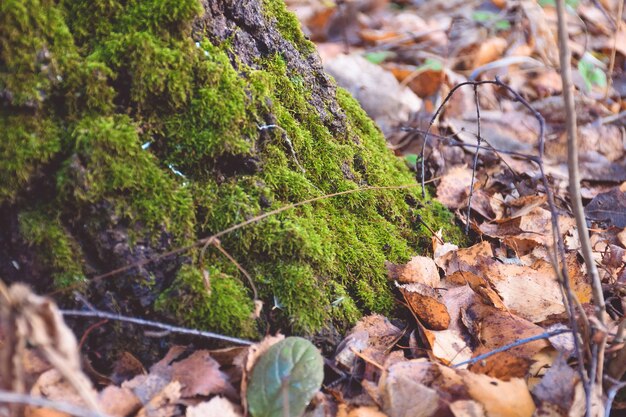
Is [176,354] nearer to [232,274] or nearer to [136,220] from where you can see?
[232,274]

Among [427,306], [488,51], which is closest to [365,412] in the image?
[427,306]

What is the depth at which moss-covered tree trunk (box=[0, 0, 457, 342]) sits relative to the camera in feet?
5.53

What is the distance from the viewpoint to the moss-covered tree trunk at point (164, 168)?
1.69 meters

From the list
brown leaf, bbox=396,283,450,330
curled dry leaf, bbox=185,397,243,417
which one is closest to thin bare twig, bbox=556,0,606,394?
brown leaf, bbox=396,283,450,330

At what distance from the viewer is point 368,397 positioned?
1.78 m

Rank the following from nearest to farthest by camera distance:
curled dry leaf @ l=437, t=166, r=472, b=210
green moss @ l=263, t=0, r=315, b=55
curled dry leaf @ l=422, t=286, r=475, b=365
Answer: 1. curled dry leaf @ l=422, t=286, r=475, b=365
2. green moss @ l=263, t=0, r=315, b=55
3. curled dry leaf @ l=437, t=166, r=472, b=210

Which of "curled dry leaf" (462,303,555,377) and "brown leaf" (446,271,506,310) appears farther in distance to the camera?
"brown leaf" (446,271,506,310)

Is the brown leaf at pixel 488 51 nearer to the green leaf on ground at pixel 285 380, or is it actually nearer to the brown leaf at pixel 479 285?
the brown leaf at pixel 479 285

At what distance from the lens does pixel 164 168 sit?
6.08ft

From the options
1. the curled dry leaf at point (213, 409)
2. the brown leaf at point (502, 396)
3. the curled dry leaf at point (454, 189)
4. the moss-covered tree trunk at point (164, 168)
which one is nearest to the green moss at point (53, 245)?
the moss-covered tree trunk at point (164, 168)

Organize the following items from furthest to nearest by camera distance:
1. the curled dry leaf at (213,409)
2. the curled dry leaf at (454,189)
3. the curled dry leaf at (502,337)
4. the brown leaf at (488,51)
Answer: the brown leaf at (488,51)
the curled dry leaf at (454,189)
the curled dry leaf at (502,337)
the curled dry leaf at (213,409)

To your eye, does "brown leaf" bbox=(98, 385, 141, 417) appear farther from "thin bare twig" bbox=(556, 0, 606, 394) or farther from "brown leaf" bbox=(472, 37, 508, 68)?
"brown leaf" bbox=(472, 37, 508, 68)

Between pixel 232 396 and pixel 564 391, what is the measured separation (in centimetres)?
109

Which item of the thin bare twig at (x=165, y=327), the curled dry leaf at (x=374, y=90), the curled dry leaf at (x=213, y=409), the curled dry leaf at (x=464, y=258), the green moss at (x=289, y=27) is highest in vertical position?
the green moss at (x=289, y=27)
